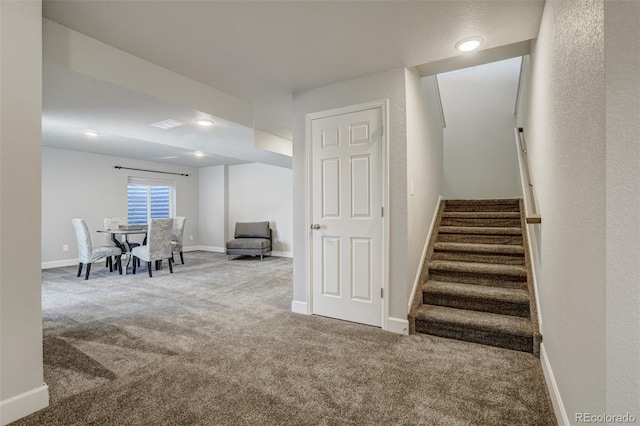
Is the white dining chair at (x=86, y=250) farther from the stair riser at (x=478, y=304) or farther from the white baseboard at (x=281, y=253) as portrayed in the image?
the stair riser at (x=478, y=304)

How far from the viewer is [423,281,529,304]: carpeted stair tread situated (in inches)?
102

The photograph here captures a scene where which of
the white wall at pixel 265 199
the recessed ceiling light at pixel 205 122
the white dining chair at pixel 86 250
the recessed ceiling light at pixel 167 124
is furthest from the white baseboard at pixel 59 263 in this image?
the recessed ceiling light at pixel 205 122

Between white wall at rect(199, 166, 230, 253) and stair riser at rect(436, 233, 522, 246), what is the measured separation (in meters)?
6.08

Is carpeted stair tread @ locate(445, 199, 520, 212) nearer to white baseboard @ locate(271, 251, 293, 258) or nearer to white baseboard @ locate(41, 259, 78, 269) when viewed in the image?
white baseboard @ locate(271, 251, 293, 258)

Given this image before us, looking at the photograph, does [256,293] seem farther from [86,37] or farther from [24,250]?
[86,37]

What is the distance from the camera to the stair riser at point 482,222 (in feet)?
12.6

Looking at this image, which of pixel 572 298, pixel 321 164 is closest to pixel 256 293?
pixel 321 164

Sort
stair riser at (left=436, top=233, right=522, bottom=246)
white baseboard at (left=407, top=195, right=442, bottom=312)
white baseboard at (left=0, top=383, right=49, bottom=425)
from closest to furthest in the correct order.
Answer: white baseboard at (left=0, top=383, right=49, bottom=425) < white baseboard at (left=407, top=195, right=442, bottom=312) < stair riser at (left=436, top=233, right=522, bottom=246)

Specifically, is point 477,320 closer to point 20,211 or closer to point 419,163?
point 419,163

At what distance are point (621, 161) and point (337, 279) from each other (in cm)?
238

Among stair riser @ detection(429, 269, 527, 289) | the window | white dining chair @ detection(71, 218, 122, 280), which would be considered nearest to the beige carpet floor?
stair riser @ detection(429, 269, 527, 289)

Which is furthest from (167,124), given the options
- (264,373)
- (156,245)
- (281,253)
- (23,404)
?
(281,253)

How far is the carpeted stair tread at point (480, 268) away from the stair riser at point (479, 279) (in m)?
0.04

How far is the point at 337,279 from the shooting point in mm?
3025
